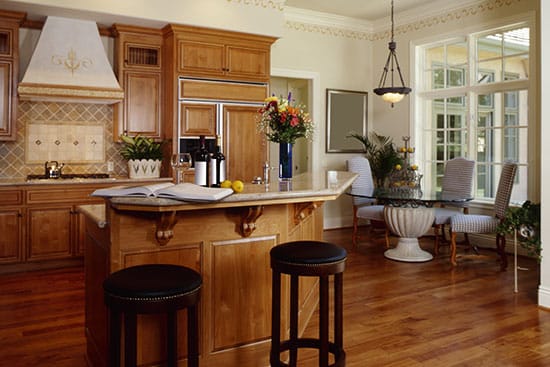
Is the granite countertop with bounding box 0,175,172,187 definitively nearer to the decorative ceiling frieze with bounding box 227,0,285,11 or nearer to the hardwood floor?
the hardwood floor

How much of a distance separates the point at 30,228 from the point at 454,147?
5287mm

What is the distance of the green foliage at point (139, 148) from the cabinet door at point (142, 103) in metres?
0.10

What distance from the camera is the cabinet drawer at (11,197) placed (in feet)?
15.3

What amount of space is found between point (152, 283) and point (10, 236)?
3.57 m

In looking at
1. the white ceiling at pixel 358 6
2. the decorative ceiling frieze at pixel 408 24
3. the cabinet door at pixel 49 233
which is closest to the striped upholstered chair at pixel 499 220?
the decorative ceiling frieze at pixel 408 24

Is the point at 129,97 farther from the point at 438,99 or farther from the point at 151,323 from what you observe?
the point at 438,99

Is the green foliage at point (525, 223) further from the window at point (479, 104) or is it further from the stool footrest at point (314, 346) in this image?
the stool footrest at point (314, 346)

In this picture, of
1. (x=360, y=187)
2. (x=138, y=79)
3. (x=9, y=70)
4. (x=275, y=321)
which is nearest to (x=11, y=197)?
(x=9, y=70)

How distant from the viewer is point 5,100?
4.88 metres

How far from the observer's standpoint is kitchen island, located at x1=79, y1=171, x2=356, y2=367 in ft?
7.48

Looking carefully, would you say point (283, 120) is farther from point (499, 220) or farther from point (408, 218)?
point (499, 220)

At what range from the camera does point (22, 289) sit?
421 cm

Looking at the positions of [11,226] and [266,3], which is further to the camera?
[266,3]

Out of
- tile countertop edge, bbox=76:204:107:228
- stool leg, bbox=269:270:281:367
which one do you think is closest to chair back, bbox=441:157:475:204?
stool leg, bbox=269:270:281:367
